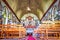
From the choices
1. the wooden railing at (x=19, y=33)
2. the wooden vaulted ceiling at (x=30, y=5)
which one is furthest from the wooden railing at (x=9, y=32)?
the wooden vaulted ceiling at (x=30, y=5)

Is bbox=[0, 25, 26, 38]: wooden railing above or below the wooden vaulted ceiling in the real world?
below

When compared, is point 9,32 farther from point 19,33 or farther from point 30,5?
point 30,5

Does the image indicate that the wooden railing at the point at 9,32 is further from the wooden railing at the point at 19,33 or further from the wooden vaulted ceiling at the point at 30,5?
the wooden vaulted ceiling at the point at 30,5

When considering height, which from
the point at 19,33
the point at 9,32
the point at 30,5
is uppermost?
the point at 30,5

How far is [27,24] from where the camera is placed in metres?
28.6

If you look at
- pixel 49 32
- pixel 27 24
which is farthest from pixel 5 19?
pixel 27 24

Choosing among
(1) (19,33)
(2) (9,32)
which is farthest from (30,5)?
(2) (9,32)

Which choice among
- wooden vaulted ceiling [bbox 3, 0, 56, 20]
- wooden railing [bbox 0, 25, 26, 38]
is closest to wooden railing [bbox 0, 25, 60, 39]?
wooden railing [bbox 0, 25, 26, 38]

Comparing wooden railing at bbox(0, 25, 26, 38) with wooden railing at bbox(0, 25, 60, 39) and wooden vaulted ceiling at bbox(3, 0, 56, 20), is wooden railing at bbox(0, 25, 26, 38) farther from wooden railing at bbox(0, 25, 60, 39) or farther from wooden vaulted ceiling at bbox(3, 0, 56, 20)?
wooden vaulted ceiling at bbox(3, 0, 56, 20)

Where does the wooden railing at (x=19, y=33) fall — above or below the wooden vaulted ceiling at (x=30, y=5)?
below

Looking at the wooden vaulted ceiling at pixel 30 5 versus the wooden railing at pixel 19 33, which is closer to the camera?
the wooden railing at pixel 19 33

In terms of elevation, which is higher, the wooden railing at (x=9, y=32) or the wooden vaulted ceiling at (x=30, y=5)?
the wooden vaulted ceiling at (x=30, y=5)

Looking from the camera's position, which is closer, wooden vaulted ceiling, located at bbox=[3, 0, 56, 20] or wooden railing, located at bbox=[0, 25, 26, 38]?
wooden railing, located at bbox=[0, 25, 26, 38]

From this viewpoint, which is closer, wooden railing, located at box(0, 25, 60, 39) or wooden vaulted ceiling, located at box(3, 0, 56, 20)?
wooden railing, located at box(0, 25, 60, 39)
